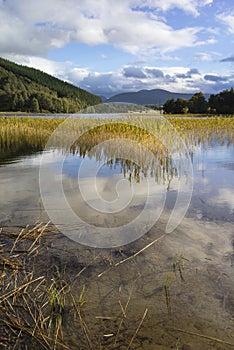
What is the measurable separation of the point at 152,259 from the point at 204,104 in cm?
4728

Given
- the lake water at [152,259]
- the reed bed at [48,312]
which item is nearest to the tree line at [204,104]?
the lake water at [152,259]

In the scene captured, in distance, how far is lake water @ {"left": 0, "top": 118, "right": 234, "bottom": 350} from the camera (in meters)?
1.99

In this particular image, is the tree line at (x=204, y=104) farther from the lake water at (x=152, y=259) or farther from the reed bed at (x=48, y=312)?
the reed bed at (x=48, y=312)

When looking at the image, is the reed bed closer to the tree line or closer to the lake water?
the lake water

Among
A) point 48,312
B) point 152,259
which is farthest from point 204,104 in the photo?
point 48,312

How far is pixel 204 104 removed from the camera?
46.5 metres

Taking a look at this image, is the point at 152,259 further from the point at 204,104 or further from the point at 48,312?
the point at 204,104

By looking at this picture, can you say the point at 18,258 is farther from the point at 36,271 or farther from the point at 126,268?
the point at 126,268

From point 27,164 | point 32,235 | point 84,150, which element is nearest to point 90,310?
point 32,235

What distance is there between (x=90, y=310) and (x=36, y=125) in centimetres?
1836

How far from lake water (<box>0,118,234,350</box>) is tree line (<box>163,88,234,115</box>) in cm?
4252

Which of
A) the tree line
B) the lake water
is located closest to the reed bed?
A: the lake water

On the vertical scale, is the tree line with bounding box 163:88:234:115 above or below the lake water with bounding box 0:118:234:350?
above

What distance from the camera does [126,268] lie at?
276cm
